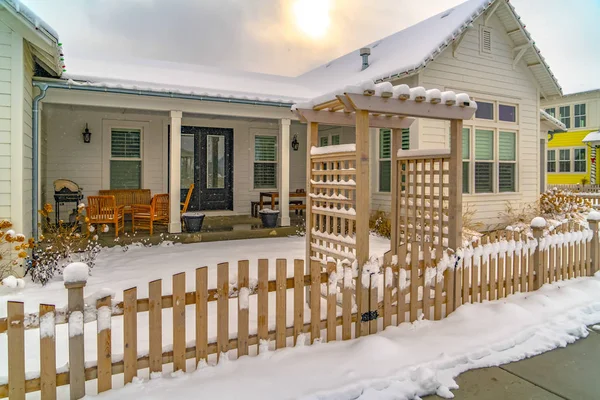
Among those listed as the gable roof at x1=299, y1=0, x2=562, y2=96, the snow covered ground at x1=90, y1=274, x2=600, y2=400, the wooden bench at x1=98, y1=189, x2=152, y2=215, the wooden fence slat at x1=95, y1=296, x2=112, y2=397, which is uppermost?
the gable roof at x1=299, y1=0, x2=562, y2=96

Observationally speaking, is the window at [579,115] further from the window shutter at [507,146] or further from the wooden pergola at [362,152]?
the wooden pergola at [362,152]

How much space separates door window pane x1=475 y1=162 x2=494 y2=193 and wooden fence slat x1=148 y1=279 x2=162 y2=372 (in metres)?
8.73

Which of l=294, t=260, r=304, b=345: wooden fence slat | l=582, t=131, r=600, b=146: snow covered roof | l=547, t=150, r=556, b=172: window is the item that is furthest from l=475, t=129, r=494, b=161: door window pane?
l=547, t=150, r=556, b=172: window

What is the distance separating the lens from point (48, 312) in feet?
8.01

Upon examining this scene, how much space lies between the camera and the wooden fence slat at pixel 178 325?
279 cm

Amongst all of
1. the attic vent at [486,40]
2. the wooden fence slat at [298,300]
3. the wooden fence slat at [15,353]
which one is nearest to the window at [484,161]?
the attic vent at [486,40]

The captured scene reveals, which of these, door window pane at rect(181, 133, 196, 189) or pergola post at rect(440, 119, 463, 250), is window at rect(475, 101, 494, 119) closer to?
pergola post at rect(440, 119, 463, 250)

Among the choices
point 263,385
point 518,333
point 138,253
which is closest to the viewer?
point 263,385

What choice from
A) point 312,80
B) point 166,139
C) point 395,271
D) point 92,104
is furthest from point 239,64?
point 395,271

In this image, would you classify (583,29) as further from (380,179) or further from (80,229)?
(80,229)

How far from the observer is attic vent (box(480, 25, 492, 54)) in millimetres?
9523

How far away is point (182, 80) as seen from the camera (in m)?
9.53

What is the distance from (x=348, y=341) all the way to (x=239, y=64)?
3371cm

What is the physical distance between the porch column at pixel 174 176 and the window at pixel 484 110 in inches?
272
